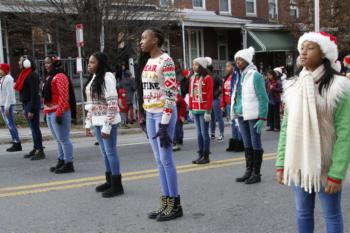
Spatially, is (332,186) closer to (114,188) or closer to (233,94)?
(114,188)

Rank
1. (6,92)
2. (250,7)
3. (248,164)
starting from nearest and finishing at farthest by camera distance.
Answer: (248,164) < (6,92) < (250,7)

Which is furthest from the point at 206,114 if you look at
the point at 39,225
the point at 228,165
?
the point at 39,225

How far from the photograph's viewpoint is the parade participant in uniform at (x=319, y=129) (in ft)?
10.9

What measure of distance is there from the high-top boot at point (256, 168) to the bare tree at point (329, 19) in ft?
67.9

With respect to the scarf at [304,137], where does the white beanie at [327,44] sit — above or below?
above

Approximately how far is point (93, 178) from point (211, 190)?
1.94 meters

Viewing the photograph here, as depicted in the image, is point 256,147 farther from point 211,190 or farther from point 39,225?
point 39,225

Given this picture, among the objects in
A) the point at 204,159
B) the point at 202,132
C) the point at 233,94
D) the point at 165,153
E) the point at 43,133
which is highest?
the point at 233,94

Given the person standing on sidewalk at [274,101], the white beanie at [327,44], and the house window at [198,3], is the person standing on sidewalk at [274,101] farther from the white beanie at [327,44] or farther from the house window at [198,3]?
the house window at [198,3]

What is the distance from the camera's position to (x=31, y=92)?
355 inches

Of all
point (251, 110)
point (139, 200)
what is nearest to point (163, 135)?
point (139, 200)

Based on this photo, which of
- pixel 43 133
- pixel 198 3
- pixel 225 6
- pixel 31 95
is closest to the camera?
pixel 31 95

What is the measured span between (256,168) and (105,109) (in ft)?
7.64

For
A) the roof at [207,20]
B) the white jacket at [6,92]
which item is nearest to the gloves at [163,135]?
the white jacket at [6,92]
